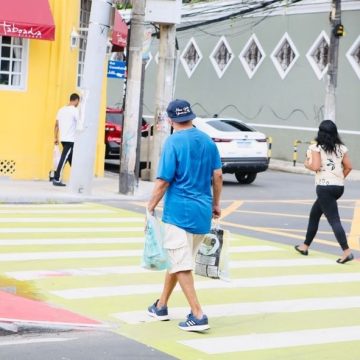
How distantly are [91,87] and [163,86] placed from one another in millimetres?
4630

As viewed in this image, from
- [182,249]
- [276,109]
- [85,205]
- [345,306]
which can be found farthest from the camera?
[276,109]

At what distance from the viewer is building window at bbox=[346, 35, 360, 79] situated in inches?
1166

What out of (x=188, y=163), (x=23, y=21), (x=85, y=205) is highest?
(x=23, y=21)

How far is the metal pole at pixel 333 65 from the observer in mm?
27156

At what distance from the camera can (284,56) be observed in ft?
106

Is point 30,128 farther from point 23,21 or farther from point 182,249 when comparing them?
point 182,249

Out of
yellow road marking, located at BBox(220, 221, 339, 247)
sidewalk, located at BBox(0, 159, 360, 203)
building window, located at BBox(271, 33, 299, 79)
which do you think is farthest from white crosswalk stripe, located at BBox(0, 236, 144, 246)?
building window, located at BBox(271, 33, 299, 79)

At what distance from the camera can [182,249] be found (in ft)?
25.2

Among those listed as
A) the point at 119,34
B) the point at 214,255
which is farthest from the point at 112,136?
the point at 214,255

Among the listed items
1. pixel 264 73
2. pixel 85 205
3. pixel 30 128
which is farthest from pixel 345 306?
pixel 264 73

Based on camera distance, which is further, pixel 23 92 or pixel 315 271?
pixel 23 92

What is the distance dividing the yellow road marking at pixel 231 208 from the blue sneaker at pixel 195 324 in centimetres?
852

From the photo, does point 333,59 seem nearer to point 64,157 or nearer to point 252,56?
point 252,56

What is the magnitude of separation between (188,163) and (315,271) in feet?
12.8
